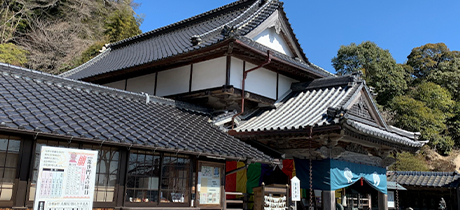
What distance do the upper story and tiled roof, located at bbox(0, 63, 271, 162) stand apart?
180 centimetres

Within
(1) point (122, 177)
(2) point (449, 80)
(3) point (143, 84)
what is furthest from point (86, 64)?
(2) point (449, 80)

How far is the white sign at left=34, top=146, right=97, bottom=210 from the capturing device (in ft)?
19.1

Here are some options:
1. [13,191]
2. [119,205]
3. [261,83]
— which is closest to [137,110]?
[119,205]

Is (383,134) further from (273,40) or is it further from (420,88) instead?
(420,88)

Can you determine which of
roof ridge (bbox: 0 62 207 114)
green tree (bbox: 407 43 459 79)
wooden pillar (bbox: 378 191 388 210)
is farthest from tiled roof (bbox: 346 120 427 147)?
green tree (bbox: 407 43 459 79)

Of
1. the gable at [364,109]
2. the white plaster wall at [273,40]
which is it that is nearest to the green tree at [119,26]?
the white plaster wall at [273,40]

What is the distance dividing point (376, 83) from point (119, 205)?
35.2 metres

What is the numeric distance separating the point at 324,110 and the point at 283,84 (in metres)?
3.06

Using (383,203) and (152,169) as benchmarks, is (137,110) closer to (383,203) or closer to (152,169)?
(152,169)

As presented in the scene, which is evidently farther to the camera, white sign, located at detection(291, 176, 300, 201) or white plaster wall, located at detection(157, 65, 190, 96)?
white plaster wall, located at detection(157, 65, 190, 96)

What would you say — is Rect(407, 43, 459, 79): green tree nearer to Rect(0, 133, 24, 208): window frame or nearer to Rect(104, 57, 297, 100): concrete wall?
Rect(104, 57, 297, 100): concrete wall

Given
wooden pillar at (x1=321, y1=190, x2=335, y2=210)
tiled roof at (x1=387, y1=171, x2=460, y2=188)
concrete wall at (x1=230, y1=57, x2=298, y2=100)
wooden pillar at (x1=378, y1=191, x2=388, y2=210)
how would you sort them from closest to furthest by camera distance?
1. wooden pillar at (x1=321, y1=190, x2=335, y2=210)
2. concrete wall at (x1=230, y1=57, x2=298, y2=100)
3. wooden pillar at (x1=378, y1=191, x2=388, y2=210)
4. tiled roof at (x1=387, y1=171, x2=460, y2=188)

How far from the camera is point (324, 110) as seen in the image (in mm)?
12188

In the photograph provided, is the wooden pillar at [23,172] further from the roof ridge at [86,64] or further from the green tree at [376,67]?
the green tree at [376,67]
